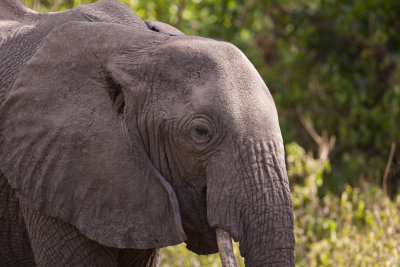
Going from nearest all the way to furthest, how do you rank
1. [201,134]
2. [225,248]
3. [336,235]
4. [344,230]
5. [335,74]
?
[225,248] → [201,134] → [344,230] → [336,235] → [335,74]

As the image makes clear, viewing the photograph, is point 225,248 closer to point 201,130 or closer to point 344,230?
point 201,130

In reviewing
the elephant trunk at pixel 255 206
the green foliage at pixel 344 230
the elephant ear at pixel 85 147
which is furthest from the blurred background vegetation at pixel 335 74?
the elephant trunk at pixel 255 206

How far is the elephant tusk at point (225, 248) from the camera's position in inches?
108

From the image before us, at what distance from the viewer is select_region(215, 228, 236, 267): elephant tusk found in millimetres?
2740

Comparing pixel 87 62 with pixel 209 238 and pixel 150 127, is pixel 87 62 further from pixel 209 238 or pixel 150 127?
pixel 209 238

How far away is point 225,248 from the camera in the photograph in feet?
9.09

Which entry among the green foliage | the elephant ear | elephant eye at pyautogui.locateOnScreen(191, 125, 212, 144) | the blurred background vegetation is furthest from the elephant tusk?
the blurred background vegetation

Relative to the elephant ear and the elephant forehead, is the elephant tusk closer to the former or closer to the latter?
the elephant ear

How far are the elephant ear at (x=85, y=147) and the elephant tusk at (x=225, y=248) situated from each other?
0.50 feet

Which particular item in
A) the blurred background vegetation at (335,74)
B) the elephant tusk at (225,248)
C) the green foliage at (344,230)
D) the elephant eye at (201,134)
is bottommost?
the blurred background vegetation at (335,74)

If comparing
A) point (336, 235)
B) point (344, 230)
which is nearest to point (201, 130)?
point (344, 230)

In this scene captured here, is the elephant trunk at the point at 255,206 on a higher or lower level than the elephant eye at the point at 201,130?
lower

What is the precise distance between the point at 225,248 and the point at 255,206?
0.17m

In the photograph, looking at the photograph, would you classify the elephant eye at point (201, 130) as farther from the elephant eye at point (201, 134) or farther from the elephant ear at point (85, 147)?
the elephant ear at point (85, 147)
